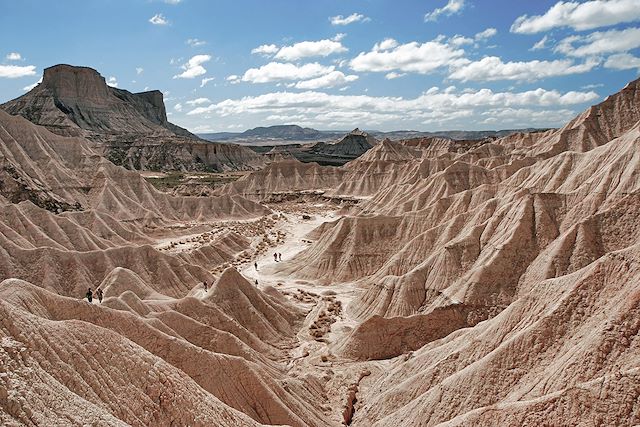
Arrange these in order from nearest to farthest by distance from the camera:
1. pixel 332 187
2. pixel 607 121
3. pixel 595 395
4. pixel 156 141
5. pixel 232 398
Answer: pixel 595 395, pixel 232 398, pixel 607 121, pixel 332 187, pixel 156 141

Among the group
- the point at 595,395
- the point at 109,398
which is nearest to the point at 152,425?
the point at 109,398

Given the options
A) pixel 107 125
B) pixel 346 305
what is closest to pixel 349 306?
pixel 346 305

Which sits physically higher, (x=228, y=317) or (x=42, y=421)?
(x=42, y=421)

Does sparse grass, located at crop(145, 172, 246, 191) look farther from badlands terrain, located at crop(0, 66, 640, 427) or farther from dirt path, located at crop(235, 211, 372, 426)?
dirt path, located at crop(235, 211, 372, 426)

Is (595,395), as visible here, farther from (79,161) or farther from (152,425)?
(79,161)

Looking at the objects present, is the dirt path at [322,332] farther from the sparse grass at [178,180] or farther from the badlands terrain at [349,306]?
the sparse grass at [178,180]

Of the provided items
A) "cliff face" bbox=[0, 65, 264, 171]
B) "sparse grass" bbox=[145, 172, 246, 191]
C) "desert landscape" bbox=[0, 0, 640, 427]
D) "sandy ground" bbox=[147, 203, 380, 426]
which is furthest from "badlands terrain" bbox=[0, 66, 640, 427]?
"cliff face" bbox=[0, 65, 264, 171]
